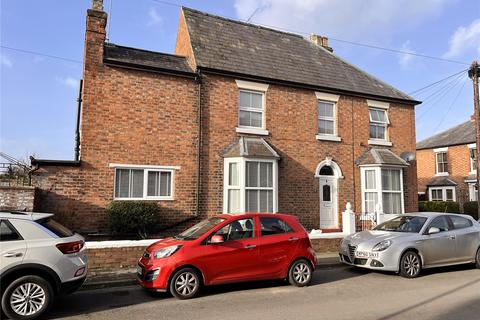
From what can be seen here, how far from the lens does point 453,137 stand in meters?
28.8

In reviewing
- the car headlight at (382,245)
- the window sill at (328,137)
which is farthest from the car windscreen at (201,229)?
the window sill at (328,137)

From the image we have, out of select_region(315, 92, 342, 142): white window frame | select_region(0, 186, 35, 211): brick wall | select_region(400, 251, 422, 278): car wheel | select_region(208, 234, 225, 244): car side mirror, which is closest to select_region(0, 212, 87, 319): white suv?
select_region(208, 234, 225, 244): car side mirror

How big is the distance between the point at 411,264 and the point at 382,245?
2.53 ft

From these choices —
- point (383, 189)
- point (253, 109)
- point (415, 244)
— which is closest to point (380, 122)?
point (383, 189)

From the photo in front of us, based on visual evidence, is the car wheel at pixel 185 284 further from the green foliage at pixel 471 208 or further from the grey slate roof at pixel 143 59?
the green foliage at pixel 471 208

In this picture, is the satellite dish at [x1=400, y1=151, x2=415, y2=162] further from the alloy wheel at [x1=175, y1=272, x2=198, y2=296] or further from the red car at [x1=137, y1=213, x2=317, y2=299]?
the alloy wheel at [x1=175, y1=272, x2=198, y2=296]

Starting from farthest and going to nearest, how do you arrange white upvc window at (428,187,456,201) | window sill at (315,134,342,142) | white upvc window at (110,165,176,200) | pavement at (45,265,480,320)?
white upvc window at (428,187,456,201) → window sill at (315,134,342,142) → white upvc window at (110,165,176,200) → pavement at (45,265,480,320)

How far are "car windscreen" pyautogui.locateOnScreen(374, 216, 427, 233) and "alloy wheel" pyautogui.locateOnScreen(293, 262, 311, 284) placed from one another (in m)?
3.12

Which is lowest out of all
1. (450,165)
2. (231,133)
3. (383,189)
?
(383,189)

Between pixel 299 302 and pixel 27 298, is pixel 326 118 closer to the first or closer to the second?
pixel 299 302

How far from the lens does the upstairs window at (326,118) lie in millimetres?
14766

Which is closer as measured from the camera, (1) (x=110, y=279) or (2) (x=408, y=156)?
(1) (x=110, y=279)

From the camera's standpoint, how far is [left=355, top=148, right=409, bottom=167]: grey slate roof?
573 inches

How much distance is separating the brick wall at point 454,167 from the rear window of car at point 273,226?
21011mm
